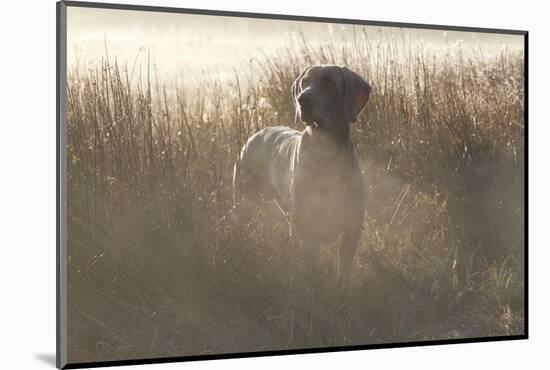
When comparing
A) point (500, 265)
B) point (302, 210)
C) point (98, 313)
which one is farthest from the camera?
point (500, 265)

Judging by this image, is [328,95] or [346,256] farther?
[346,256]

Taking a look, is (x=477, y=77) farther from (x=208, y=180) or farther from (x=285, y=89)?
(x=208, y=180)

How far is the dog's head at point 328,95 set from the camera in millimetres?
6512

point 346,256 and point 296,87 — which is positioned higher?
point 296,87

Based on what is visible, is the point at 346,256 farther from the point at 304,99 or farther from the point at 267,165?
the point at 304,99

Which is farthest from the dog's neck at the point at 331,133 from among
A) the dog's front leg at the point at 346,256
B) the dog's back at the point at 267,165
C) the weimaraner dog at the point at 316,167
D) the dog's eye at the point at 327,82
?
the dog's front leg at the point at 346,256

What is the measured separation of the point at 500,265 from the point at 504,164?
0.67 meters

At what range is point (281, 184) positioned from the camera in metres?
6.73

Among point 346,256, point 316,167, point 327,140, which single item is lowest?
point 346,256

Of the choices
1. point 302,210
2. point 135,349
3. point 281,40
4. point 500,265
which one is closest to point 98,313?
point 135,349

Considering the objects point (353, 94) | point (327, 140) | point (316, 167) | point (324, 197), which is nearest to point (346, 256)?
point (324, 197)

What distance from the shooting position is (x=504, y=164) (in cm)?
733

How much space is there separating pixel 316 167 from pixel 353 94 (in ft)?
1.65

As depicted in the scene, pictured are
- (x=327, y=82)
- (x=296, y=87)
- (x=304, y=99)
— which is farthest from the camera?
(x=296, y=87)
